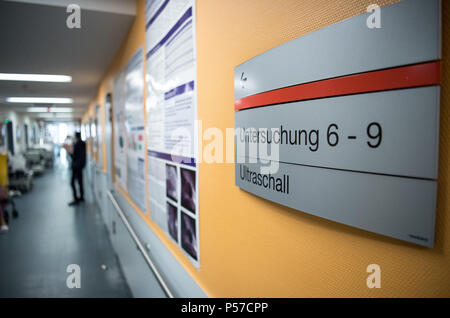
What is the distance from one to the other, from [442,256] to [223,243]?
78cm

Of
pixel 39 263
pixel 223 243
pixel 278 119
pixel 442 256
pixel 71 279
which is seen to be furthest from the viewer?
pixel 39 263

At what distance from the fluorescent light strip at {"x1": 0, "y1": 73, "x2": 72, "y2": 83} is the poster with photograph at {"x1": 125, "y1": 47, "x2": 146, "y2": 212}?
2758 millimetres

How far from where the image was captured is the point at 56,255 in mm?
3678

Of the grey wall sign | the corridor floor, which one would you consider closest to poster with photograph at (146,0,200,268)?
the grey wall sign

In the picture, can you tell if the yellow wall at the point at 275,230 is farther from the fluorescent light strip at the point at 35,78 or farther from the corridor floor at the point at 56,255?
the fluorescent light strip at the point at 35,78

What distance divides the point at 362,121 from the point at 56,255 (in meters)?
4.35

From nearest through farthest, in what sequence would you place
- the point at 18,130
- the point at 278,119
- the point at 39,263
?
the point at 278,119 → the point at 39,263 → the point at 18,130

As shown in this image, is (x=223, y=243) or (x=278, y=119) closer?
(x=278, y=119)

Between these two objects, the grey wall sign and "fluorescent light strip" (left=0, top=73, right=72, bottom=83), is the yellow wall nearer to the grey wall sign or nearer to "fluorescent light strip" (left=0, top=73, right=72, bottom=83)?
the grey wall sign

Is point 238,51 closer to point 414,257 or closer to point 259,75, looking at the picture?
point 259,75

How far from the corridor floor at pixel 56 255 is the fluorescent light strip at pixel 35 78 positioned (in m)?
2.66

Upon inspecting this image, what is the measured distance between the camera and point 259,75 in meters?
0.74

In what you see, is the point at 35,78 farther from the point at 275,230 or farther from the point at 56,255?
the point at 275,230

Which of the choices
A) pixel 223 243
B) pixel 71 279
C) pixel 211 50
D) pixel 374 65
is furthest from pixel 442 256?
pixel 71 279
